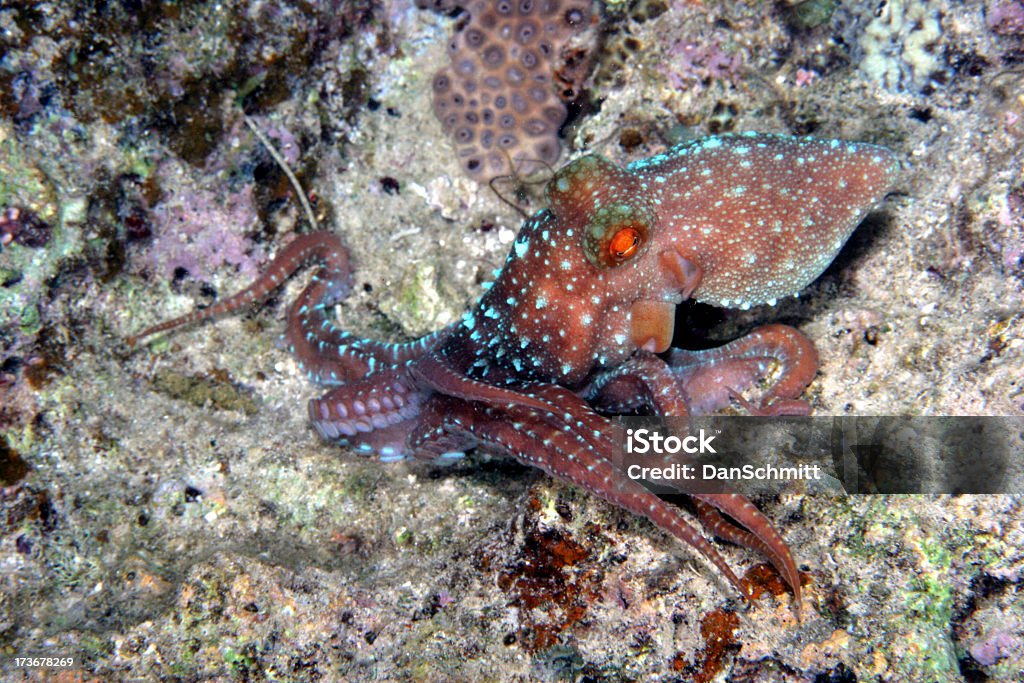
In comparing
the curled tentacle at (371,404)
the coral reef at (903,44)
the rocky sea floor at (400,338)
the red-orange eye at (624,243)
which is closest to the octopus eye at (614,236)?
the red-orange eye at (624,243)

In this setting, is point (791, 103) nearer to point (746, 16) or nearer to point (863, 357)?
point (746, 16)

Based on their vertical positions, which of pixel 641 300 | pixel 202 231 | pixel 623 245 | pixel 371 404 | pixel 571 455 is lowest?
pixel 571 455

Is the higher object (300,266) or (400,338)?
(300,266)

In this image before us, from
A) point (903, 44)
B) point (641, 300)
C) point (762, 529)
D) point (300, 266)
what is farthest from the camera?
point (300, 266)

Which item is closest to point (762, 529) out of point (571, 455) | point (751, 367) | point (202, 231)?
point (571, 455)

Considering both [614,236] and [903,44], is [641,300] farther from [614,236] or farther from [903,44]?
[903,44]

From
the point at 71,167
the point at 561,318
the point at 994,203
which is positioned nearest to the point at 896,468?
the point at 994,203
